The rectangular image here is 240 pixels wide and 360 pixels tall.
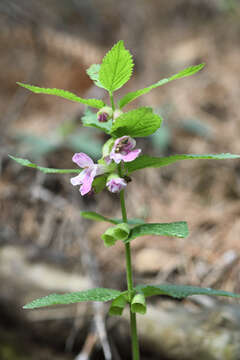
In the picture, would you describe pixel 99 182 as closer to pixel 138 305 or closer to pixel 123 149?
pixel 123 149

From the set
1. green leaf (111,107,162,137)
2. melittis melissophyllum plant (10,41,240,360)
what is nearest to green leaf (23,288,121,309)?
melittis melissophyllum plant (10,41,240,360)

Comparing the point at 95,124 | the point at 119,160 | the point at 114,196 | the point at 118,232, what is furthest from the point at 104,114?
the point at 114,196

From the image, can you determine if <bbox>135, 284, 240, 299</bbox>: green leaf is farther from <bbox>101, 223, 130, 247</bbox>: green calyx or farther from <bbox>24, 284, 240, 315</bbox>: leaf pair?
<bbox>101, 223, 130, 247</bbox>: green calyx

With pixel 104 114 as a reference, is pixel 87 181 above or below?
below

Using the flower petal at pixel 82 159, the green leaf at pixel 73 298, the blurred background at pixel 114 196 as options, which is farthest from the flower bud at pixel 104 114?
the blurred background at pixel 114 196

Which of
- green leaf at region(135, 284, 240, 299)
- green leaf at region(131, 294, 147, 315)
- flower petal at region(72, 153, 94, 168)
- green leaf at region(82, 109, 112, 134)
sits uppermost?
green leaf at region(82, 109, 112, 134)

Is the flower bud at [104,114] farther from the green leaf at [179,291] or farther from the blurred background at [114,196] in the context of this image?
the blurred background at [114,196]
